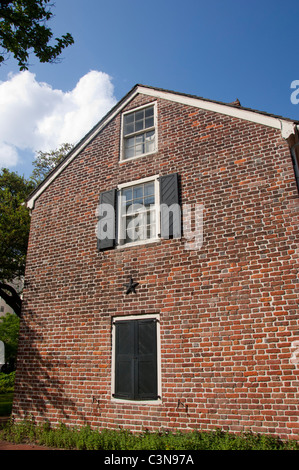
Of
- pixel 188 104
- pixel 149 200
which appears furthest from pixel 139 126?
pixel 149 200

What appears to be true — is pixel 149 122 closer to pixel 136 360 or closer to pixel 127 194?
pixel 127 194

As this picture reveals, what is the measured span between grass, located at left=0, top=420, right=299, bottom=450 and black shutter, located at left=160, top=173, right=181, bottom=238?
4.00 metres

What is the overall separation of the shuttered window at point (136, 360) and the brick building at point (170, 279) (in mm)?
24

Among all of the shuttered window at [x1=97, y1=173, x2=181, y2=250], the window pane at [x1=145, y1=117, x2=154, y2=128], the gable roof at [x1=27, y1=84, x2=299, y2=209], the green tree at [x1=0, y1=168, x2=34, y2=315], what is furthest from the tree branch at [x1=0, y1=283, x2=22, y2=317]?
the window pane at [x1=145, y1=117, x2=154, y2=128]

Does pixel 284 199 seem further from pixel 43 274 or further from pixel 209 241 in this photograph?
pixel 43 274

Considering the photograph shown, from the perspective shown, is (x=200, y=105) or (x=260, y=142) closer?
(x=260, y=142)

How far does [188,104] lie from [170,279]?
15.9ft

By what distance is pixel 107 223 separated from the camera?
8523 millimetres

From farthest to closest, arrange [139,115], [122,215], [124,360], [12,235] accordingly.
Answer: [12,235] < [139,115] < [122,215] < [124,360]

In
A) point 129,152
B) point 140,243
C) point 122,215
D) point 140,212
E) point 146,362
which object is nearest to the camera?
point 146,362

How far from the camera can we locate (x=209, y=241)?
6.91m

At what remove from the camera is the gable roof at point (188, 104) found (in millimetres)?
7012

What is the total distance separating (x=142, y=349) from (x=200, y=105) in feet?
20.6
